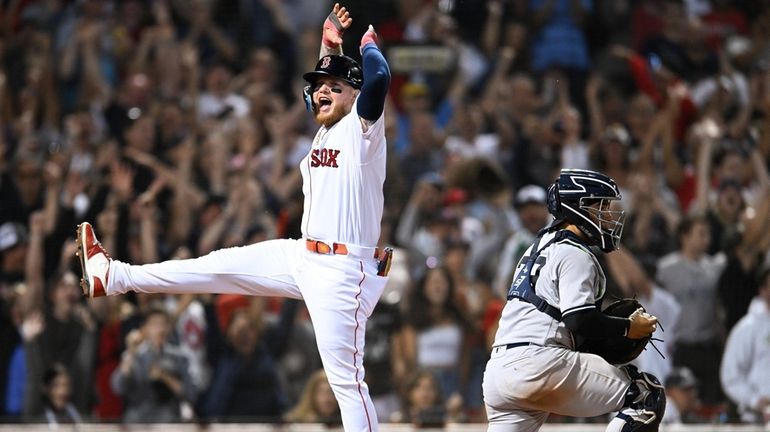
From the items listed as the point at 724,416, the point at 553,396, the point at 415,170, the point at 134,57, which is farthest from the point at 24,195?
the point at 553,396

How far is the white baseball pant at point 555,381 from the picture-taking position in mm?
5570

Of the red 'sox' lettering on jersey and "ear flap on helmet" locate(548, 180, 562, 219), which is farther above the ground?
the red 'sox' lettering on jersey

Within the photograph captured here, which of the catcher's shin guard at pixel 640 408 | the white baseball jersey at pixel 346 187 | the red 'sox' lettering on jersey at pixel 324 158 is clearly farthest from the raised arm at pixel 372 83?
the catcher's shin guard at pixel 640 408

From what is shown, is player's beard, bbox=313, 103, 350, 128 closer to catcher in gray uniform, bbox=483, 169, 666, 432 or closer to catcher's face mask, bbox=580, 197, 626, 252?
catcher in gray uniform, bbox=483, 169, 666, 432

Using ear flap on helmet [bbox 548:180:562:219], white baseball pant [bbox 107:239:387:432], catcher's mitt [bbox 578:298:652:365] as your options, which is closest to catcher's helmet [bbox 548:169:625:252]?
ear flap on helmet [bbox 548:180:562:219]

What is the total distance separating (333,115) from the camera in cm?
648

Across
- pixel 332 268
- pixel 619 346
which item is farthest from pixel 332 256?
pixel 619 346

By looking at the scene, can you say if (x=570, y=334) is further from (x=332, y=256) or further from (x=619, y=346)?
(x=332, y=256)

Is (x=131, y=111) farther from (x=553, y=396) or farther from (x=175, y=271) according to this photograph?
(x=553, y=396)

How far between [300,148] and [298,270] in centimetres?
516

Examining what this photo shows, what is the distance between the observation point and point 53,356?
1013 cm

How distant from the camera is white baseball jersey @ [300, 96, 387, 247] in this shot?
6.34 metres

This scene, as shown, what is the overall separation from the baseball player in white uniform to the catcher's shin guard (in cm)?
126

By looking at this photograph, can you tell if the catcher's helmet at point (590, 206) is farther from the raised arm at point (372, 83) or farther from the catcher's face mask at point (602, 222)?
the raised arm at point (372, 83)
